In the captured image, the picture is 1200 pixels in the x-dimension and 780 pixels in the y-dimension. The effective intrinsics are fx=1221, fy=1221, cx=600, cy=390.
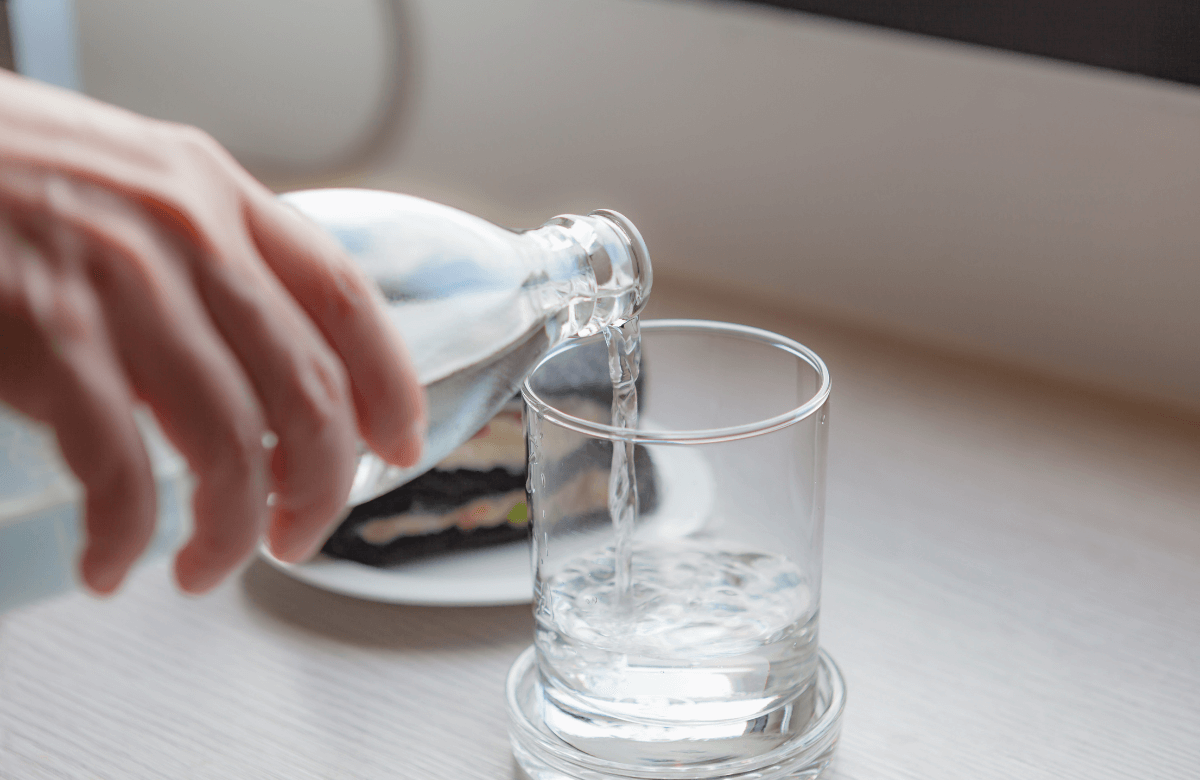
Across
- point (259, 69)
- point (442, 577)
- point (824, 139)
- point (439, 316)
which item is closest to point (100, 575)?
point (439, 316)

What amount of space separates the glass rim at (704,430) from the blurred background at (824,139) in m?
0.43

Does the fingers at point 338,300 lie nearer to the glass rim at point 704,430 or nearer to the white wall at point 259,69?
the glass rim at point 704,430

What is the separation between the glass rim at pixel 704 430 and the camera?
434mm

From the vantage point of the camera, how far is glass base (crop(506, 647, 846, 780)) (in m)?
0.47

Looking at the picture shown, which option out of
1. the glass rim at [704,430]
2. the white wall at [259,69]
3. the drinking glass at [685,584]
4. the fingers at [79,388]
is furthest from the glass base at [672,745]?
the white wall at [259,69]

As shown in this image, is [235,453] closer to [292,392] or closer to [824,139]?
[292,392]

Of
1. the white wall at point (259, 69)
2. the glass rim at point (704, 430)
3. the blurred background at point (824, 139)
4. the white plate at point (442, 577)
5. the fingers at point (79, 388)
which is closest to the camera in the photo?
the fingers at point (79, 388)

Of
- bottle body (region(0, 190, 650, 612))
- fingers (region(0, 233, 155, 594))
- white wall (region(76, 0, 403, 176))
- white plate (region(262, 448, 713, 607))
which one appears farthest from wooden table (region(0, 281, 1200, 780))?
white wall (region(76, 0, 403, 176))

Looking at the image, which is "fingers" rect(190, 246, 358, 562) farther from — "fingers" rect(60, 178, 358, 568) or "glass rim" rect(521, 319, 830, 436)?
"glass rim" rect(521, 319, 830, 436)

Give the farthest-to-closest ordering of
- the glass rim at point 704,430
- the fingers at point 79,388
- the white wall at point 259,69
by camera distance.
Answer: the white wall at point 259,69 < the glass rim at point 704,430 < the fingers at point 79,388

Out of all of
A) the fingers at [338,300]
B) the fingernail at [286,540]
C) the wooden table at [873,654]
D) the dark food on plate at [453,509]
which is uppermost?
the fingers at [338,300]

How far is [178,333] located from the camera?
0.31 metres

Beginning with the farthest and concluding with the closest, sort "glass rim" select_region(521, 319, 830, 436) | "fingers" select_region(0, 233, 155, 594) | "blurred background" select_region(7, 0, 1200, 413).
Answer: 1. "blurred background" select_region(7, 0, 1200, 413)
2. "glass rim" select_region(521, 319, 830, 436)
3. "fingers" select_region(0, 233, 155, 594)

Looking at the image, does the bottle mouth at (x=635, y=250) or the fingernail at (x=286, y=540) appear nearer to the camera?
the fingernail at (x=286, y=540)
